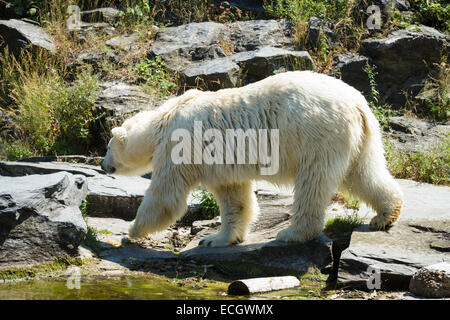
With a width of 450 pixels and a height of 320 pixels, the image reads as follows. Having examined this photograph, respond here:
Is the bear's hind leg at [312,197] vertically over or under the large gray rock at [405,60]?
under

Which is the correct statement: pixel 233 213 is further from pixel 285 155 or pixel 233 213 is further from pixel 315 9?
pixel 315 9

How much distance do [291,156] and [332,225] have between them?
1286mm

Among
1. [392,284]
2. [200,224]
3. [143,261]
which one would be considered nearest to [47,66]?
[200,224]

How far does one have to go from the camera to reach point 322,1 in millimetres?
13156

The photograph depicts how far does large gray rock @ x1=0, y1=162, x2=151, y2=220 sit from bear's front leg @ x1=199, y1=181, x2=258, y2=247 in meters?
1.63

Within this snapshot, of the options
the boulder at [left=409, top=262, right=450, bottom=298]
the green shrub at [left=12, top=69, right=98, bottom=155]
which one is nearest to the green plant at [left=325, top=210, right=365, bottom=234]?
the boulder at [left=409, top=262, right=450, bottom=298]

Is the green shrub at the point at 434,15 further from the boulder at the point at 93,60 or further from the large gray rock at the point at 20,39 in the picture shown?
the large gray rock at the point at 20,39

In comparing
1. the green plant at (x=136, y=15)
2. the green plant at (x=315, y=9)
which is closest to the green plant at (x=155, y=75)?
the green plant at (x=136, y=15)

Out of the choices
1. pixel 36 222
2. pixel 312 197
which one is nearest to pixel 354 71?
pixel 312 197

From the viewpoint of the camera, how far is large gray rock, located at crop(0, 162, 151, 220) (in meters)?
7.77

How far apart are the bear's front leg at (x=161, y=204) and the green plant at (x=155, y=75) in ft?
15.4

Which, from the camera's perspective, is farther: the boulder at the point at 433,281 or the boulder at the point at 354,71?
the boulder at the point at 354,71

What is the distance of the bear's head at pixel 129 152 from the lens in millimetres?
6867

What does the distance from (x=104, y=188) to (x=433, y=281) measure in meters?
4.73
